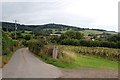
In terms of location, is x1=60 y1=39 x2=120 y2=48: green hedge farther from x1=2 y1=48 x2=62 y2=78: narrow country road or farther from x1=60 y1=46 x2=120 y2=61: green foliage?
x1=2 y1=48 x2=62 y2=78: narrow country road

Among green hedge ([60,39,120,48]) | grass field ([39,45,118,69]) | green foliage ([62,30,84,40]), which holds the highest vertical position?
green foliage ([62,30,84,40])

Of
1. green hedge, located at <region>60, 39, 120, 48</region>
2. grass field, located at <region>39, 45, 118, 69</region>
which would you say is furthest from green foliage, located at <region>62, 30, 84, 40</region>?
grass field, located at <region>39, 45, 118, 69</region>

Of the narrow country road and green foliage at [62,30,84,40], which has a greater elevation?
green foliage at [62,30,84,40]

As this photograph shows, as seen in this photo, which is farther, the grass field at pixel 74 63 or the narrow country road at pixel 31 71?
the grass field at pixel 74 63

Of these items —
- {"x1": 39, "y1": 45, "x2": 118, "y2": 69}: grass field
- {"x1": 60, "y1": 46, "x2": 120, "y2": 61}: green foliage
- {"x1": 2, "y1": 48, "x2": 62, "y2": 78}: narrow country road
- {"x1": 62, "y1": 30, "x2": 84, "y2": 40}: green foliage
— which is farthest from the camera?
{"x1": 62, "y1": 30, "x2": 84, "y2": 40}: green foliage

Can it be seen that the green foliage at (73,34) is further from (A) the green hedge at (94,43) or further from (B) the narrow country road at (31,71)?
(B) the narrow country road at (31,71)

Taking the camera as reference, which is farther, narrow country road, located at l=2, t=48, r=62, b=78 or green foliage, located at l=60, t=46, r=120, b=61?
green foliage, located at l=60, t=46, r=120, b=61

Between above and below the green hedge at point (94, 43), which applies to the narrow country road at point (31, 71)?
below

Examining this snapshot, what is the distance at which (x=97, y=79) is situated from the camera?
13.2 metres

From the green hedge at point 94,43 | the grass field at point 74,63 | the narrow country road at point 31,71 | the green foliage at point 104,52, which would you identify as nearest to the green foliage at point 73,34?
the green hedge at point 94,43

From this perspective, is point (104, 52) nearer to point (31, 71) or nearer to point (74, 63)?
point (74, 63)

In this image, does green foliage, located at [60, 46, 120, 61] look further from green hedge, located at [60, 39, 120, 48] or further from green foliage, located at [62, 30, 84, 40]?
green foliage, located at [62, 30, 84, 40]

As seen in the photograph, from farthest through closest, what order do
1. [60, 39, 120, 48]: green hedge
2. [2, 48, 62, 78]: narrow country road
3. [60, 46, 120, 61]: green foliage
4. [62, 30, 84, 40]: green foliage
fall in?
[62, 30, 84, 40]: green foliage < [60, 39, 120, 48]: green hedge < [60, 46, 120, 61]: green foliage < [2, 48, 62, 78]: narrow country road

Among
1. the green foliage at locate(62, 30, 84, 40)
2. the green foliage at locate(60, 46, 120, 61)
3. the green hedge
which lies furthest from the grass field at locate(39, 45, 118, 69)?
the green foliage at locate(62, 30, 84, 40)
